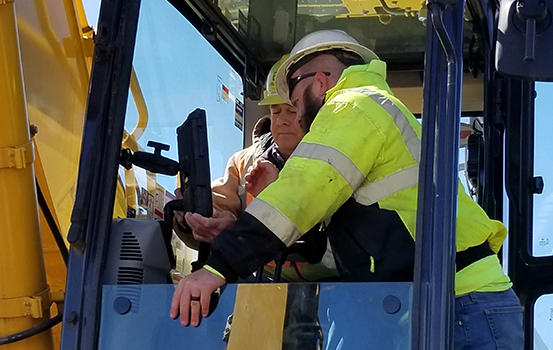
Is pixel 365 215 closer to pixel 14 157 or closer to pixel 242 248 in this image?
pixel 242 248

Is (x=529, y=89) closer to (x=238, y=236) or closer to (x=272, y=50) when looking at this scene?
(x=272, y=50)

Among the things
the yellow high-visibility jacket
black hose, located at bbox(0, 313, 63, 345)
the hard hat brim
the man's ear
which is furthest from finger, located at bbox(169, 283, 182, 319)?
the hard hat brim

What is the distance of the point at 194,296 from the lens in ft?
6.27

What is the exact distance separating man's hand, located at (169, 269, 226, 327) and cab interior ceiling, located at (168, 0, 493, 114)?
4.43ft

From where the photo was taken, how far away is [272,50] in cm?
357

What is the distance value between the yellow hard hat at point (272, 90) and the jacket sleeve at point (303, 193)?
3.69 ft

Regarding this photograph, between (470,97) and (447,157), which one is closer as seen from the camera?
(447,157)

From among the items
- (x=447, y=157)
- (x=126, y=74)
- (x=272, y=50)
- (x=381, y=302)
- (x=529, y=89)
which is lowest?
(x=381, y=302)

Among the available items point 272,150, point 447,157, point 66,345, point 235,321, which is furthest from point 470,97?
point 66,345

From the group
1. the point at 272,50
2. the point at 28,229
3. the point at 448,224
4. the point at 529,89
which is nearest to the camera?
the point at 448,224

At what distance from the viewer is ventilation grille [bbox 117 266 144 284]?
2045mm

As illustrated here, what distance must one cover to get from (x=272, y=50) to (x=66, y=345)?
1912 mm

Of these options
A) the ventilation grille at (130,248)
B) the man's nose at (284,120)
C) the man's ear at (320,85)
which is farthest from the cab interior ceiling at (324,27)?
the ventilation grille at (130,248)

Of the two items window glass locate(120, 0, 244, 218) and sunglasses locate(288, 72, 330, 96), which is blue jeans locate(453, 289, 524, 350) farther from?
window glass locate(120, 0, 244, 218)
